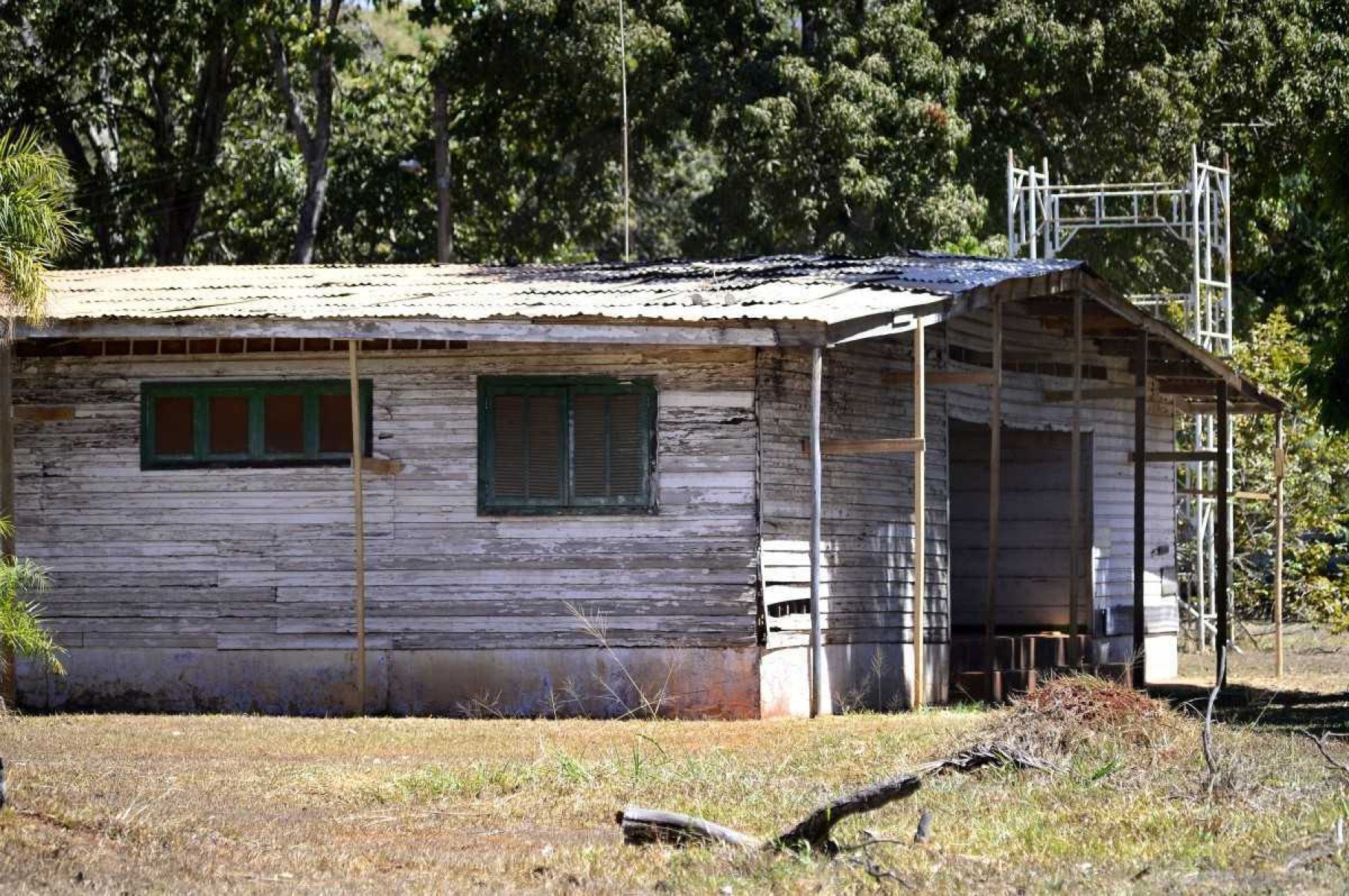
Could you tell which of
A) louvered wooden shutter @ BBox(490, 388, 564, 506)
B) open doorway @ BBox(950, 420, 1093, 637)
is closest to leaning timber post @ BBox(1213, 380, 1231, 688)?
open doorway @ BBox(950, 420, 1093, 637)

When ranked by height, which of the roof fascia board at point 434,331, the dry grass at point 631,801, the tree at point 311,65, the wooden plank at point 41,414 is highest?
the tree at point 311,65

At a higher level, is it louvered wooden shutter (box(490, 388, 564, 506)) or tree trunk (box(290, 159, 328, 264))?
tree trunk (box(290, 159, 328, 264))

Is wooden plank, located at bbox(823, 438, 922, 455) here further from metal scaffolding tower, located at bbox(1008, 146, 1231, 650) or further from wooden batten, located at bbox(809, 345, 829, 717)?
metal scaffolding tower, located at bbox(1008, 146, 1231, 650)

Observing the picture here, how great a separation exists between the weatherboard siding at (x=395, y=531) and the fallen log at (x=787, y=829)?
577 cm

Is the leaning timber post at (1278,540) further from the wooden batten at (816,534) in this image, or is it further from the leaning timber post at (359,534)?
the leaning timber post at (359,534)

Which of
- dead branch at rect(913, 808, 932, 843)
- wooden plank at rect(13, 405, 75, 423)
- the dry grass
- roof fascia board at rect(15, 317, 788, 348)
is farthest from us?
wooden plank at rect(13, 405, 75, 423)

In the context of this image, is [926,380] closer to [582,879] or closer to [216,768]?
[216,768]

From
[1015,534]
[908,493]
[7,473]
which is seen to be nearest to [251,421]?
A: [7,473]

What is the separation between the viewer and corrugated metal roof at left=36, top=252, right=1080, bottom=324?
48.1ft

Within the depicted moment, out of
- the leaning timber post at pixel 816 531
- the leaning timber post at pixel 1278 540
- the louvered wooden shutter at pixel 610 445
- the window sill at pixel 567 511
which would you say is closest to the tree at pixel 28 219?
the window sill at pixel 567 511

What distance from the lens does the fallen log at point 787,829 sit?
864cm

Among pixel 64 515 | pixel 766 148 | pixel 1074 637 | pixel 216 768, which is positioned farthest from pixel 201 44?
pixel 216 768

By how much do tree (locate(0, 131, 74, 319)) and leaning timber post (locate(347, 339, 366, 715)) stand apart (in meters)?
3.04

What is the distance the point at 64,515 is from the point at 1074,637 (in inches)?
340
